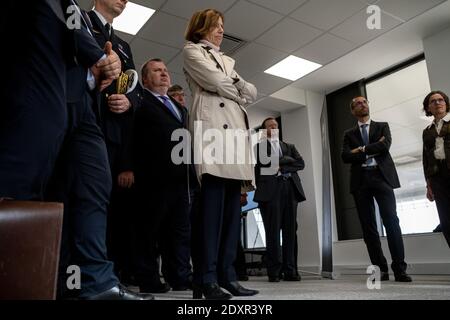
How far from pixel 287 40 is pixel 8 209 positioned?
394cm

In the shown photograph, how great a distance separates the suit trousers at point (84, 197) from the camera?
100 centimetres

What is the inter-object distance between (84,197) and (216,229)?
57 centimetres

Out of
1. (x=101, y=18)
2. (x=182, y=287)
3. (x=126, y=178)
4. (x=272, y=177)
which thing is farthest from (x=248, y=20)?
(x=182, y=287)

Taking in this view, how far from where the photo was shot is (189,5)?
137 inches

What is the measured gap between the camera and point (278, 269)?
2.88 meters

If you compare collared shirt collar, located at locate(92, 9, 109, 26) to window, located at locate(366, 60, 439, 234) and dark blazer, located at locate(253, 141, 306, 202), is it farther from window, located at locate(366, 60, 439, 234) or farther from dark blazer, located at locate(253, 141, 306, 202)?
window, located at locate(366, 60, 439, 234)

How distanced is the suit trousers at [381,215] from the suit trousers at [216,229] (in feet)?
4.57

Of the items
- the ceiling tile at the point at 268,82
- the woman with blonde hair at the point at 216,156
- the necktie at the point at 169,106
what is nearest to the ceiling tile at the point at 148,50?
the ceiling tile at the point at 268,82

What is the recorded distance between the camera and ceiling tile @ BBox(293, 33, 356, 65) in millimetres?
4113

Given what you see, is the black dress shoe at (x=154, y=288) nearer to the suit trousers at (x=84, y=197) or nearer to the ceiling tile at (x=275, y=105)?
the suit trousers at (x=84, y=197)

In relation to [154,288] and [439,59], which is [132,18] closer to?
[154,288]
